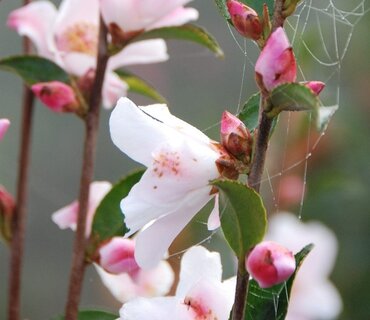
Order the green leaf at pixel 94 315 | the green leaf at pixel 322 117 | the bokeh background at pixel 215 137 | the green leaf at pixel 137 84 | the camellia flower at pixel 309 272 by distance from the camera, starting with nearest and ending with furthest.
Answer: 1. the green leaf at pixel 322 117
2. the green leaf at pixel 94 315
3. the green leaf at pixel 137 84
4. the camellia flower at pixel 309 272
5. the bokeh background at pixel 215 137

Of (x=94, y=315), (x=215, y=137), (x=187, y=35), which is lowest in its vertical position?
(x=215, y=137)

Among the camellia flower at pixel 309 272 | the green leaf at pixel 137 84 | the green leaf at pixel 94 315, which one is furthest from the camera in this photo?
the camellia flower at pixel 309 272

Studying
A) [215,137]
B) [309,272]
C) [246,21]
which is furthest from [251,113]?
[215,137]

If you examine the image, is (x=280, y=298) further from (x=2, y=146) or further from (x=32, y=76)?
(x=2, y=146)

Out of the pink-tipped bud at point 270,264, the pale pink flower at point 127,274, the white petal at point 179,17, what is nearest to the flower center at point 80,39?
the white petal at point 179,17

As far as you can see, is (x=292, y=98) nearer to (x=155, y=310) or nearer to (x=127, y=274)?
(x=155, y=310)

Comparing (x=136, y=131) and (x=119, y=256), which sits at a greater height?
(x=136, y=131)

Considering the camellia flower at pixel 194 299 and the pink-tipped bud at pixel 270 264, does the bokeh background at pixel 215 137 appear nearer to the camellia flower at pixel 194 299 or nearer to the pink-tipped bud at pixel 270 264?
the camellia flower at pixel 194 299
